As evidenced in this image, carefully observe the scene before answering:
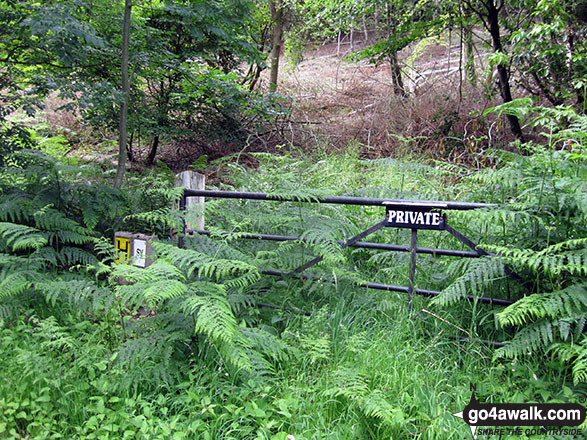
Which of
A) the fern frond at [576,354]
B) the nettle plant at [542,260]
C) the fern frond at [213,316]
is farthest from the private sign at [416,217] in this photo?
the fern frond at [213,316]

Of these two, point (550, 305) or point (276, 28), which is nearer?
point (550, 305)

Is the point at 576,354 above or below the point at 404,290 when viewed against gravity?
below

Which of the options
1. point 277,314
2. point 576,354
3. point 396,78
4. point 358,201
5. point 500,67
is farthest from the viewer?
point 396,78

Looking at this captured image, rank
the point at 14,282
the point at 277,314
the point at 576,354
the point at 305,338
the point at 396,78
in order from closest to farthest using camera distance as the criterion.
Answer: the point at 576,354, the point at 305,338, the point at 14,282, the point at 277,314, the point at 396,78

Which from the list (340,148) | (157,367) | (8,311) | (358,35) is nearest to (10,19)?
(8,311)

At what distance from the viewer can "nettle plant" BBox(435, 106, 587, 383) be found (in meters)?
2.20

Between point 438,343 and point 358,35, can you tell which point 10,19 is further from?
point 358,35

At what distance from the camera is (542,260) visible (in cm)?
236

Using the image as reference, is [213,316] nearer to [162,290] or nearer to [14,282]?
[162,290]

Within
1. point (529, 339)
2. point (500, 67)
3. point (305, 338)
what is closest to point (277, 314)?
point (305, 338)

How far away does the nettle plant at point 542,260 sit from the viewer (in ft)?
7.22

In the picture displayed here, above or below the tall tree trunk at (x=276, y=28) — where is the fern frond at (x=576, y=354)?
below

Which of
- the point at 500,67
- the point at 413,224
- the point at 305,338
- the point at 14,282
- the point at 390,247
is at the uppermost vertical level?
the point at 500,67

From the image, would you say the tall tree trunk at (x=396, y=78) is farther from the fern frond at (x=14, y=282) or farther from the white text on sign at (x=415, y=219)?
the fern frond at (x=14, y=282)
